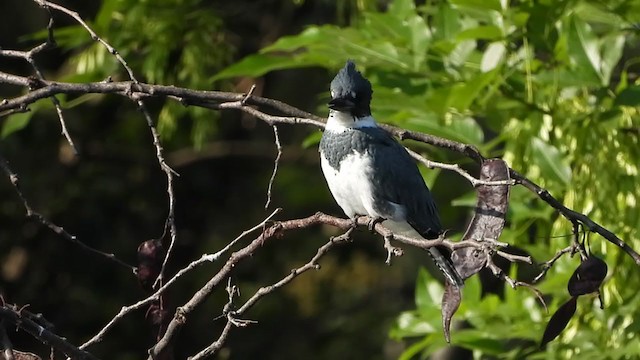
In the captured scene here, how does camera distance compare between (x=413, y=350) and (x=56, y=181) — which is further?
(x=56, y=181)

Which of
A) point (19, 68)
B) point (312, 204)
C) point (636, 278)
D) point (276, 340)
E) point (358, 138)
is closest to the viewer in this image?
point (358, 138)

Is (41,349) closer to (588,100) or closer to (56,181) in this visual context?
(56,181)

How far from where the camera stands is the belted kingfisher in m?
2.79

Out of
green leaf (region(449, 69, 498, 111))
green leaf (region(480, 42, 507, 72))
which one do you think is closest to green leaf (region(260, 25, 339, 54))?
green leaf (region(480, 42, 507, 72))

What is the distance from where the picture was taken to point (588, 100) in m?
3.33

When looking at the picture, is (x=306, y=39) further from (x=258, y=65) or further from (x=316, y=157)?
(x=316, y=157)

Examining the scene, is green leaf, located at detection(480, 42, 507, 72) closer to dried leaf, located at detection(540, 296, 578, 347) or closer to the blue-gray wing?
the blue-gray wing

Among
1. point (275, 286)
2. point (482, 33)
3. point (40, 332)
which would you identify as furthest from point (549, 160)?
point (40, 332)

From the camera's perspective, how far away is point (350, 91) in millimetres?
2771

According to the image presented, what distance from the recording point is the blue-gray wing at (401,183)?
281 cm

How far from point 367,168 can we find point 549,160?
54 centimetres

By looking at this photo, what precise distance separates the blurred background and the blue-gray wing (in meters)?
0.22

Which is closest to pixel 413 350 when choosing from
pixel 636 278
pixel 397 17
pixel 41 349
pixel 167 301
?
pixel 636 278

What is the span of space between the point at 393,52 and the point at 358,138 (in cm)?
63
